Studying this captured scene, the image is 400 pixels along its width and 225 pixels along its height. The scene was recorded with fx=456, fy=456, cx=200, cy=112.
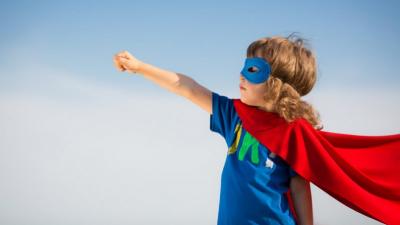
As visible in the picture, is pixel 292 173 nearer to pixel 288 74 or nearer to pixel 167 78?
pixel 288 74

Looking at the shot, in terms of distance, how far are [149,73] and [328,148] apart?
998 mm

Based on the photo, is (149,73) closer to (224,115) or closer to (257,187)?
(224,115)

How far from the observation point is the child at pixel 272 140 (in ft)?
7.10

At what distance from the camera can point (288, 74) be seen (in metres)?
2.24

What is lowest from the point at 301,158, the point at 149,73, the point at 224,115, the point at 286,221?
the point at 286,221

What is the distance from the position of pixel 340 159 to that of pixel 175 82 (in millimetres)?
941

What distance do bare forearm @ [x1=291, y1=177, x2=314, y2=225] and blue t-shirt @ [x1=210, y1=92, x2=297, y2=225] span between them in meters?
0.04

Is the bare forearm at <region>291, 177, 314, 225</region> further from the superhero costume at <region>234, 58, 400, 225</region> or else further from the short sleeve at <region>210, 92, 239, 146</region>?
the short sleeve at <region>210, 92, 239, 146</region>

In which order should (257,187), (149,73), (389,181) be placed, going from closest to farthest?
(257,187), (149,73), (389,181)

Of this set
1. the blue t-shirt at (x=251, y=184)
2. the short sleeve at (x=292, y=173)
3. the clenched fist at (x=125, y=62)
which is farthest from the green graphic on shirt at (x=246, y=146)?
the clenched fist at (x=125, y=62)

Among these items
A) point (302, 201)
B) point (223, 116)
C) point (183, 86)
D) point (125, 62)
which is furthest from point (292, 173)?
point (125, 62)

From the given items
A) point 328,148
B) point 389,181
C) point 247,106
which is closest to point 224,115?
point 247,106

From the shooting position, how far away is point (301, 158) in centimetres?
223

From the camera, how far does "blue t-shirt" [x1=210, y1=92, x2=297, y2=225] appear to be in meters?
2.14
